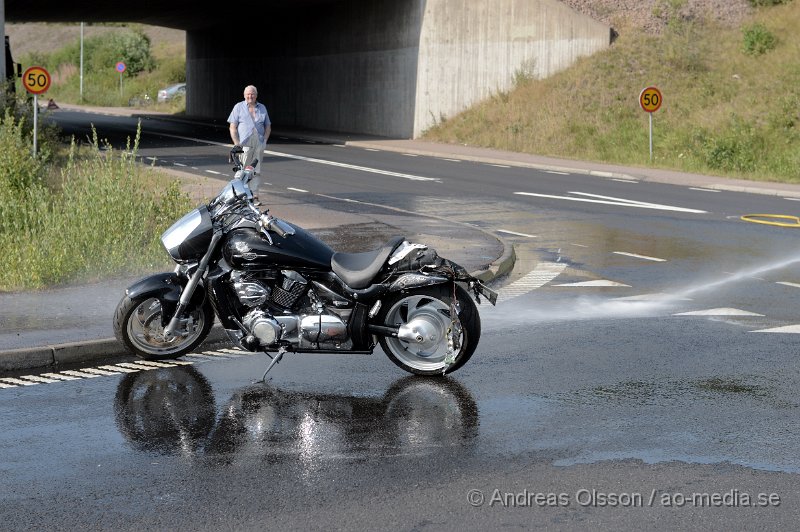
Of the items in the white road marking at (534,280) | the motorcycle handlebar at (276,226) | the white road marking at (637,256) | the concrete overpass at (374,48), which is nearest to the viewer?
the motorcycle handlebar at (276,226)

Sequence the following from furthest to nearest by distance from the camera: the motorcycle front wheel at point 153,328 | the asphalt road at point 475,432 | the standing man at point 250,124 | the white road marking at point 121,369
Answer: the standing man at point 250,124 → the motorcycle front wheel at point 153,328 → the white road marking at point 121,369 → the asphalt road at point 475,432

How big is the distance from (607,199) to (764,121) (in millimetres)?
11403

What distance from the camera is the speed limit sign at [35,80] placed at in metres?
23.6

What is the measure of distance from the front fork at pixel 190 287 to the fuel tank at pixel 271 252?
0.11 metres

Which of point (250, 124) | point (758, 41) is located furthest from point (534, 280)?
point (758, 41)

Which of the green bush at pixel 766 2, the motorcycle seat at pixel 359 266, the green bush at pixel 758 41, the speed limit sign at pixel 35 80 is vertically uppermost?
the green bush at pixel 766 2

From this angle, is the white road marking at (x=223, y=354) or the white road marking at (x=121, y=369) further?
the white road marking at (x=223, y=354)

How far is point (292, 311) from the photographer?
7.93 meters

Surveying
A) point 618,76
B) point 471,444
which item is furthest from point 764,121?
point 471,444

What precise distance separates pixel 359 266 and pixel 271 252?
61 centimetres

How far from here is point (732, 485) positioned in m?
5.70

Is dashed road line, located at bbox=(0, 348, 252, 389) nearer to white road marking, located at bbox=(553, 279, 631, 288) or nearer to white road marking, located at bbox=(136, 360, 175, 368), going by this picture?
white road marking, located at bbox=(136, 360, 175, 368)

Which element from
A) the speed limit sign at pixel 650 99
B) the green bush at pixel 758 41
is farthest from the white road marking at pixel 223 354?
the green bush at pixel 758 41

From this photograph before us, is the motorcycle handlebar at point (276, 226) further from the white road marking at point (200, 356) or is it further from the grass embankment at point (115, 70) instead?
the grass embankment at point (115, 70)
